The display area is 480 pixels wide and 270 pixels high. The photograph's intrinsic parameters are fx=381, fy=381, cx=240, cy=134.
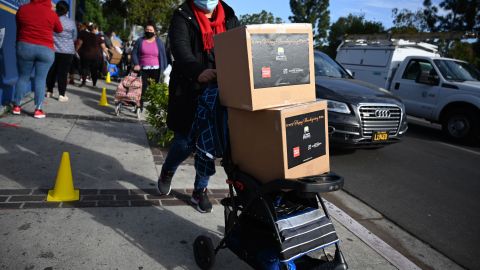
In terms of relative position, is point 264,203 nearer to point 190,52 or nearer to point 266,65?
point 266,65

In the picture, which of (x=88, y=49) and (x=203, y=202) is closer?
(x=203, y=202)

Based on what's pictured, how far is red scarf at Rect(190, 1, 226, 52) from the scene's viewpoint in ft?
9.95

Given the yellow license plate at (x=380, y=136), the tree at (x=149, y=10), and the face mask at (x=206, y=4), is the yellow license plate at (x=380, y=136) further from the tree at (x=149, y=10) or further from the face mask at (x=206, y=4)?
the tree at (x=149, y=10)

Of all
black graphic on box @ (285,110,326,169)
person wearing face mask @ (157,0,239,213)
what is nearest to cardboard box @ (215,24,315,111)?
black graphic on box @ (285,110,326,169)

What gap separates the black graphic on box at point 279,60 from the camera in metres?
2.07

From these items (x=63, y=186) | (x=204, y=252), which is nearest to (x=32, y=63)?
(x=63, y=186)

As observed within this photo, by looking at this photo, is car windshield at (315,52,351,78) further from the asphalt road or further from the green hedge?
the green hedge

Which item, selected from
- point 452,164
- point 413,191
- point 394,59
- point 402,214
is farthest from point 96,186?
point 394,59

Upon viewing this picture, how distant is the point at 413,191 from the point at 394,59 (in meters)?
7.51

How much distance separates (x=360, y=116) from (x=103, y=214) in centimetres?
428

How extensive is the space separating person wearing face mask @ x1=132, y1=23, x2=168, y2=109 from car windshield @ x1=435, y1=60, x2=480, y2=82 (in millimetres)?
6908

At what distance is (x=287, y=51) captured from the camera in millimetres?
2176

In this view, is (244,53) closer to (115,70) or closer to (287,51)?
(287,51)

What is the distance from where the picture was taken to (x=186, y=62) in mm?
2873
